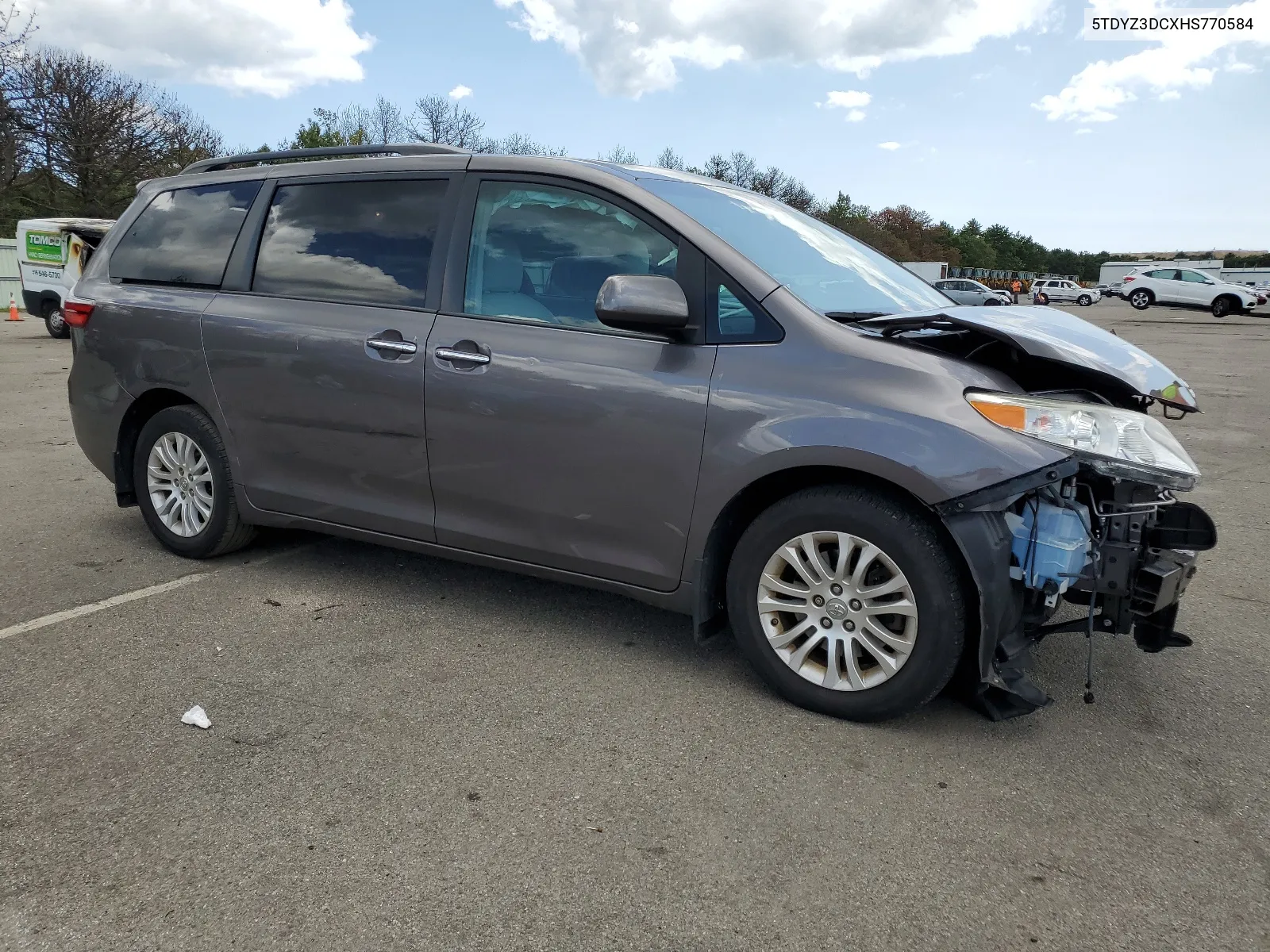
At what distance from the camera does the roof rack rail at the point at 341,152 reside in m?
4.18

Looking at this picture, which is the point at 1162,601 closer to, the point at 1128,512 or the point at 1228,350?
the point at 1128,512

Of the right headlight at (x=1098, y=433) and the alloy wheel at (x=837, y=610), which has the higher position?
the right headlight at (x=1098, y=433)

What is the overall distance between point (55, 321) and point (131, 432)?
17.9 metres

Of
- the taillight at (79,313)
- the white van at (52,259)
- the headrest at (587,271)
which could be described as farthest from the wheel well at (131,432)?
the white van at (52,259)

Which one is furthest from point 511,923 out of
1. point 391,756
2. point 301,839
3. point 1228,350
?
point 1228,350

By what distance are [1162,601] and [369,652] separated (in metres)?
2.72

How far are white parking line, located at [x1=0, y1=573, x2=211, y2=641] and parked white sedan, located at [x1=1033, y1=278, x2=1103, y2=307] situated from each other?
58.6 metres

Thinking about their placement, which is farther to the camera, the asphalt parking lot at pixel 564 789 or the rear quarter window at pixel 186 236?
the rear quarter window at pixel 186 236

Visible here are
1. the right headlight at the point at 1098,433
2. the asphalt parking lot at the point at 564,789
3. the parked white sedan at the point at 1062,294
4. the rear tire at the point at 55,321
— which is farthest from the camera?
the parked white sedan at the point at 1062,294

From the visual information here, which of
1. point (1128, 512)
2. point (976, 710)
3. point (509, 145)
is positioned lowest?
point (976, 710)

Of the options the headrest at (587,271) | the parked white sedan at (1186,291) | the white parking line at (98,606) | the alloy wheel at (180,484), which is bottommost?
the white parking line at (98,606)

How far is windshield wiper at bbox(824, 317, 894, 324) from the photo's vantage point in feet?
10.8

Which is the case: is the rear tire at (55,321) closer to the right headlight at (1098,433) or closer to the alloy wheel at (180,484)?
the alloy wheel at (180,484)

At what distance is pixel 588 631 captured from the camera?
3906 mm
